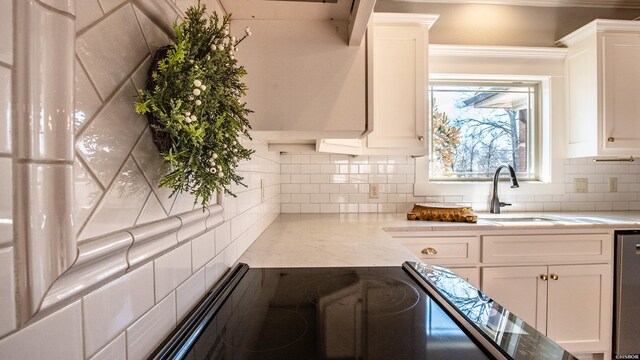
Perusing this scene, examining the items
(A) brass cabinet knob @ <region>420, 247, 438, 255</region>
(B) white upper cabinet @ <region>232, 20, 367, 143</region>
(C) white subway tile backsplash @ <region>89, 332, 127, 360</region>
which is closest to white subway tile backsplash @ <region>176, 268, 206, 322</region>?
(C) white subway tile backsplash @ <region>89, 332, 127, 360</region>

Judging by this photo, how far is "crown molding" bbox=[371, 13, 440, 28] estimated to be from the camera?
62.1 inches

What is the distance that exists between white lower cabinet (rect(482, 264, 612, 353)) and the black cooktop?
112 centimetres

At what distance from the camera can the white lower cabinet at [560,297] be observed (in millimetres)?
1511

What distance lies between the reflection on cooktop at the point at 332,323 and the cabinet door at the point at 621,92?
6.67ft

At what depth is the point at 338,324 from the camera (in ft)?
1.72

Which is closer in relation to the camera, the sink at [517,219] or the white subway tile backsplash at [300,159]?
the sink at [517,219]

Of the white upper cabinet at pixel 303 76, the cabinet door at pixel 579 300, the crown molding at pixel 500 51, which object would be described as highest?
the crown molding at pixel 500 51

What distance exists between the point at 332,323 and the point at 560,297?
171cm

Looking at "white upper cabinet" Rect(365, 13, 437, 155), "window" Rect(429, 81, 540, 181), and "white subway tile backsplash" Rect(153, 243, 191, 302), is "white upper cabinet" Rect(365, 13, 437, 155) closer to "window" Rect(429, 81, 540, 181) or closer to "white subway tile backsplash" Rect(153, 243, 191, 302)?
"window" Rect(429, 81, 540, 181)

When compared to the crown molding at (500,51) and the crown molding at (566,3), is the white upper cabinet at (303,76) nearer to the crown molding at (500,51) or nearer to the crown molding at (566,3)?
the crown molding at (500,51)

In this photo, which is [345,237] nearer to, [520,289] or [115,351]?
[115,351]

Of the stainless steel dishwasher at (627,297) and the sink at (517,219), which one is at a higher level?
the sink at (517,219)

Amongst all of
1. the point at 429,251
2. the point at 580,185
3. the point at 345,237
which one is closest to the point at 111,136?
the point at 345,237

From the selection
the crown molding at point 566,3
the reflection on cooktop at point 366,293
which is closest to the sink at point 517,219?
the reflection on cooktop at point 366,293
